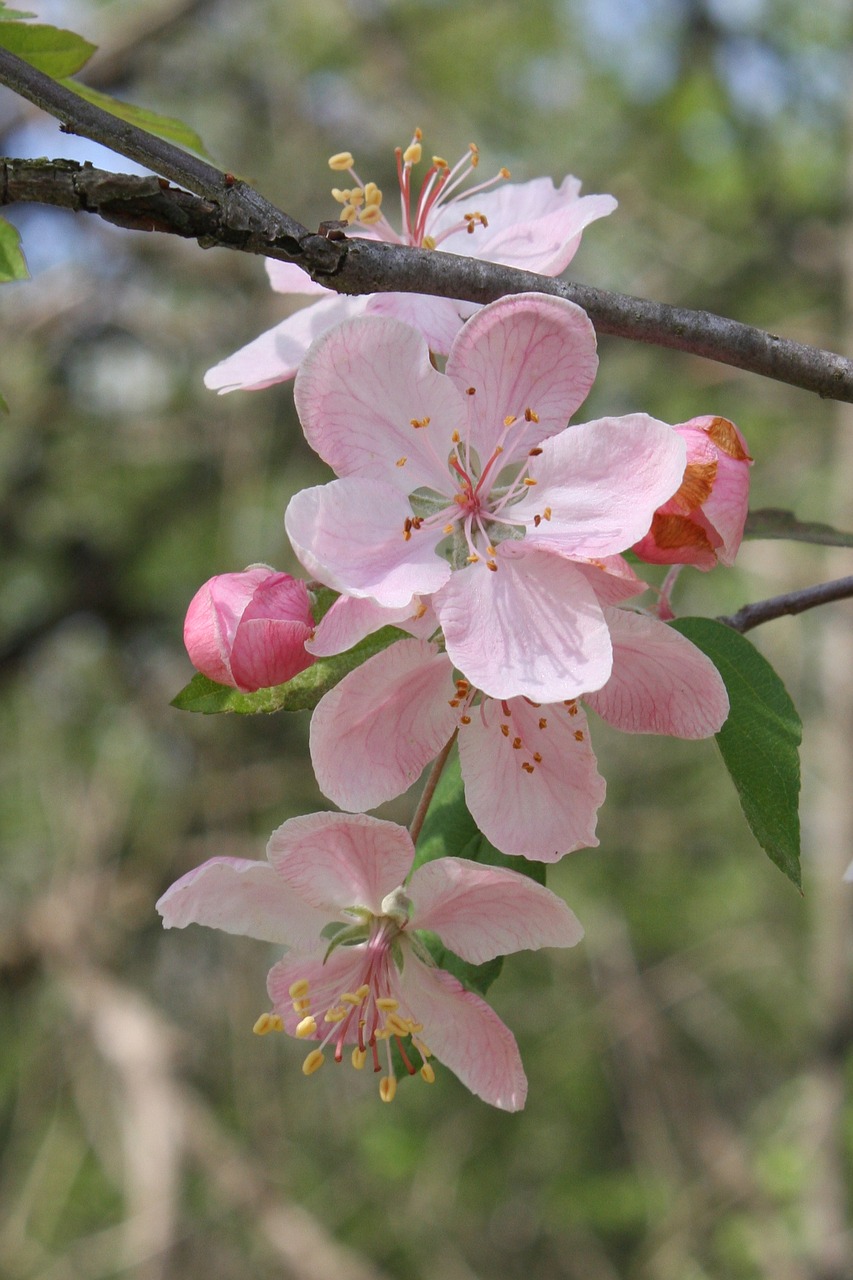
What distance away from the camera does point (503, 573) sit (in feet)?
3.51

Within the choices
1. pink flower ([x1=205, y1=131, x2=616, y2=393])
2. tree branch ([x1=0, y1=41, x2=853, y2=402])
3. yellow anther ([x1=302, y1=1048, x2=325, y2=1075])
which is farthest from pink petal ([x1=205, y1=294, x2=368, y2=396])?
yellow anther ([x1=302, y1=1048, x2=325, y2=1075])

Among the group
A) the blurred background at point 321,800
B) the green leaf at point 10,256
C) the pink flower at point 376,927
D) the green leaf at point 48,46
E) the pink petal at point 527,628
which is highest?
the green leaf at point 48,46

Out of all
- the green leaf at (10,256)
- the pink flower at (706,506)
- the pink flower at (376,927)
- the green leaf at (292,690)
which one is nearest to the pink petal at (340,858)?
the pink flower at (376,927)

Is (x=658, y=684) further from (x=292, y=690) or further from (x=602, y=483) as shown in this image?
(x=292, y=690)

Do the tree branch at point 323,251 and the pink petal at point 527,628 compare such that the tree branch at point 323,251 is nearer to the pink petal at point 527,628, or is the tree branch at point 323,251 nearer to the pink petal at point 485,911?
the pink petal at point 527,628

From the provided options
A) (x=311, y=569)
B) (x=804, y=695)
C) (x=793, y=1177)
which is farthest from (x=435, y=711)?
(x=804, y=695)

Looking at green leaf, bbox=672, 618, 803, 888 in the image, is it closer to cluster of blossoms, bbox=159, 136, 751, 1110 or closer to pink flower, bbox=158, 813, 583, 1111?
cluster of blossoms, bbox=159, 136, 751, 1110

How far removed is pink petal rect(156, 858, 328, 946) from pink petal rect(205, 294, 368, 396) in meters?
0.50

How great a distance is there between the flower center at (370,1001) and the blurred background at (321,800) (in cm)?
354

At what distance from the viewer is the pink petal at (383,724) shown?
107cm

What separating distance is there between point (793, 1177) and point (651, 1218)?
1001 millimetres

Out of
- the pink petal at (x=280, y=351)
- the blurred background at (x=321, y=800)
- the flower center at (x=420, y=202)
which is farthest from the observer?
the blurred background at (x=321, y=800)

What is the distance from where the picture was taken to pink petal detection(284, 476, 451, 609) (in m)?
0.98

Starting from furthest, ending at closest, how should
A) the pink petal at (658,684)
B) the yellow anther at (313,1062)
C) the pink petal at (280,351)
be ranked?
the pink petal at (280,351)
the yellow anther at (313,1062)
the pink petal at (658,684)
